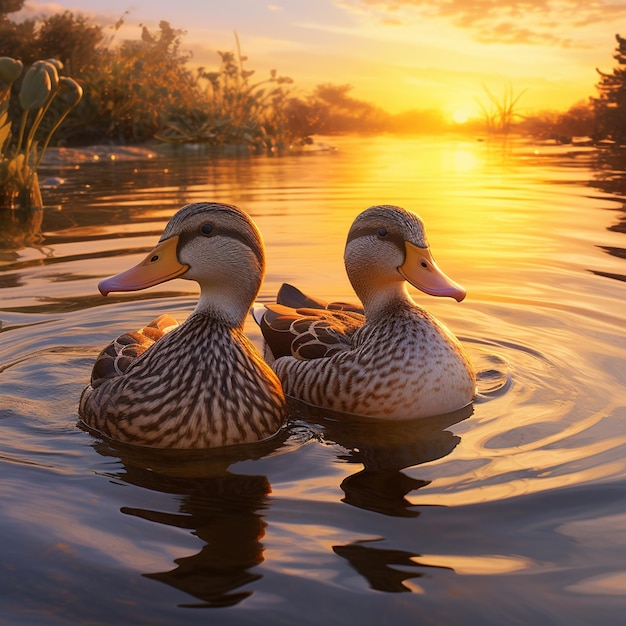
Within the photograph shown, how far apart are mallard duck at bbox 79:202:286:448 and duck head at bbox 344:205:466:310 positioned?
947 millimetres

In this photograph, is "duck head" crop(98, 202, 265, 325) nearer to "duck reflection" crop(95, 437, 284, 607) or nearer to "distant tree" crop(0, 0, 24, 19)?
"duck reflection" crop(95, 437, 284, 607)

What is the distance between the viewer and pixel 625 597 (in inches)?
115

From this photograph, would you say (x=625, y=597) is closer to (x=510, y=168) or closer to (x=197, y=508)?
(x=197, y=508)

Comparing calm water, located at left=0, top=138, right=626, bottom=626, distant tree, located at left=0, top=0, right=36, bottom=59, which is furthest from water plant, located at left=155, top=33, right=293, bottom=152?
calm water, located at left=0, top=138, right=626, bottom=626

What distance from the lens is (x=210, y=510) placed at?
12.3 feet

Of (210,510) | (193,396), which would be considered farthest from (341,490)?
(193,396)

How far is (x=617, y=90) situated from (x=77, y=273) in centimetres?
2466

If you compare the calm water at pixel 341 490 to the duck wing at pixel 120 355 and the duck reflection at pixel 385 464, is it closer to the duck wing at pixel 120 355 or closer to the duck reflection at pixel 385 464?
the duck reflection at pixel 385 464

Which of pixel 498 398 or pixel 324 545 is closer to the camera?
pixel 324 545

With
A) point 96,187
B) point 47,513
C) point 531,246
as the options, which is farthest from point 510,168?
point 47,513

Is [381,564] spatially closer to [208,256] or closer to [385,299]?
[208,256]

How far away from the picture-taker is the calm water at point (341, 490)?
9.73 ft

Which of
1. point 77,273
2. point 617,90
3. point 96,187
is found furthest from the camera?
point 617,90

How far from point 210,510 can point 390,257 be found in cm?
218
